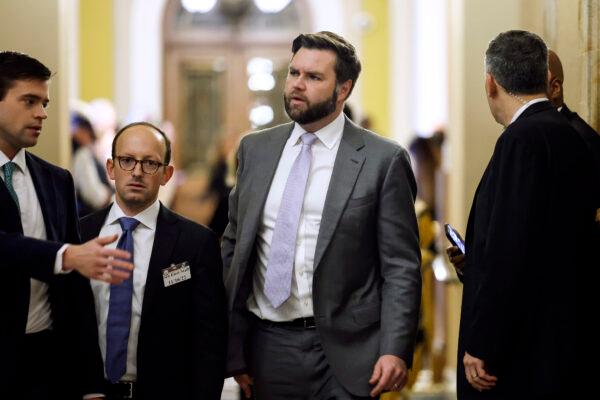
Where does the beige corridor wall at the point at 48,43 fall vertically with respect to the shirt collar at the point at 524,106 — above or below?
above

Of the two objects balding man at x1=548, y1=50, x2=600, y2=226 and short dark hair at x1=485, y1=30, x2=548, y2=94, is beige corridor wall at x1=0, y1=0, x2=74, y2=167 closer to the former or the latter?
balding man at x1=548, y1=50, x2=600, y2=226

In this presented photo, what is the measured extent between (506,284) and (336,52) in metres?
0.98

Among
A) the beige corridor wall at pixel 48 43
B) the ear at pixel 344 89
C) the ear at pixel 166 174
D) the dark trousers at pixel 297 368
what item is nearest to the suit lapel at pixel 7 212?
the ear at pixel 166 174

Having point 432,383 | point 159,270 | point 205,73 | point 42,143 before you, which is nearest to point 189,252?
point 159,270

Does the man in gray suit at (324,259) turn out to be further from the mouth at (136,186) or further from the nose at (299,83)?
the mouth at (136,186)

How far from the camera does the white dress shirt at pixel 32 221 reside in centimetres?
299

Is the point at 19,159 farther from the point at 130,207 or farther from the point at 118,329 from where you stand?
the point at 118,329

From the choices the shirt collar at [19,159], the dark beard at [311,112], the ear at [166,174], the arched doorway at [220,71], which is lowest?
the ear at [166,174]

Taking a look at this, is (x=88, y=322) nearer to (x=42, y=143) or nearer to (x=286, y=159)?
(x=286, y=159)

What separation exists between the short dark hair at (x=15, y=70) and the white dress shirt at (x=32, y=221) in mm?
199

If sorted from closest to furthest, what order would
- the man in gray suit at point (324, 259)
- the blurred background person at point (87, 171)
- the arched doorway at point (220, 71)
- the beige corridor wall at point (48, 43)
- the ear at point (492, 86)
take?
the ear at point (492, 86), the man in gray suit at point (324, 259), the beige corridor wall at point (48, 43), the blurred background person at point (87, 171), the arched doorway at point (220, 71)

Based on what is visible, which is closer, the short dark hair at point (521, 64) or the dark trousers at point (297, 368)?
the short dark hair at point (521, 64)

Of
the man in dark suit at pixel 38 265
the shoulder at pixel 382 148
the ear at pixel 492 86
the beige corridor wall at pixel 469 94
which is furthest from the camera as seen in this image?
the beige corridor wall at pixel 469 94

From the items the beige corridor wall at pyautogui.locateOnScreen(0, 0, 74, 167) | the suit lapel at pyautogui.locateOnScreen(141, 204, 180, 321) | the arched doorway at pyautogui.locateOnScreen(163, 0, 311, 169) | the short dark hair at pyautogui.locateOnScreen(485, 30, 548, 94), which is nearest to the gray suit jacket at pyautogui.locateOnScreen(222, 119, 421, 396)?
the suit lapel at pyautogui.locateOnScreen(141, 204, 180, 321)
